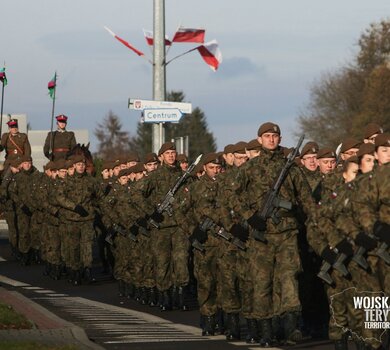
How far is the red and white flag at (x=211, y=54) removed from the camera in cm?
4256

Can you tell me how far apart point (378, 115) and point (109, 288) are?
78.5 meters

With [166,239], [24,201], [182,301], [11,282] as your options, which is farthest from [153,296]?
[24,201]

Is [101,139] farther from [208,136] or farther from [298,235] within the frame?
[298,235]

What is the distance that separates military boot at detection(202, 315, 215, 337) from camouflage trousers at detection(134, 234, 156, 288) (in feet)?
17.1

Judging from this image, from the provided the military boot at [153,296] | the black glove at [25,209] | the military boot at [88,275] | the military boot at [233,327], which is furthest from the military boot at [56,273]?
the military boot at [233,327]

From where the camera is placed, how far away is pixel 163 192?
24.0 m

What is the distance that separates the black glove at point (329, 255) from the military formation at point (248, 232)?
0.04 ft

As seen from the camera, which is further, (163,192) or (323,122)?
(323,122)

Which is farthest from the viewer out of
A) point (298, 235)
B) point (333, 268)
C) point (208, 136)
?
point (208, 136)

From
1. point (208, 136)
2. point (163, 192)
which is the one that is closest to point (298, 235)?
point (163, 192)

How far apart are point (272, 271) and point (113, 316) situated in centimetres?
444

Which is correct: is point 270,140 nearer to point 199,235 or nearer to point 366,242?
point 199,235

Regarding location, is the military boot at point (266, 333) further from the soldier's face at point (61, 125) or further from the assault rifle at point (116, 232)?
the soldier's face at point (61, 125)

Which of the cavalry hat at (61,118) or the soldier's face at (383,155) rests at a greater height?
the cavalry hat at (61,118)
